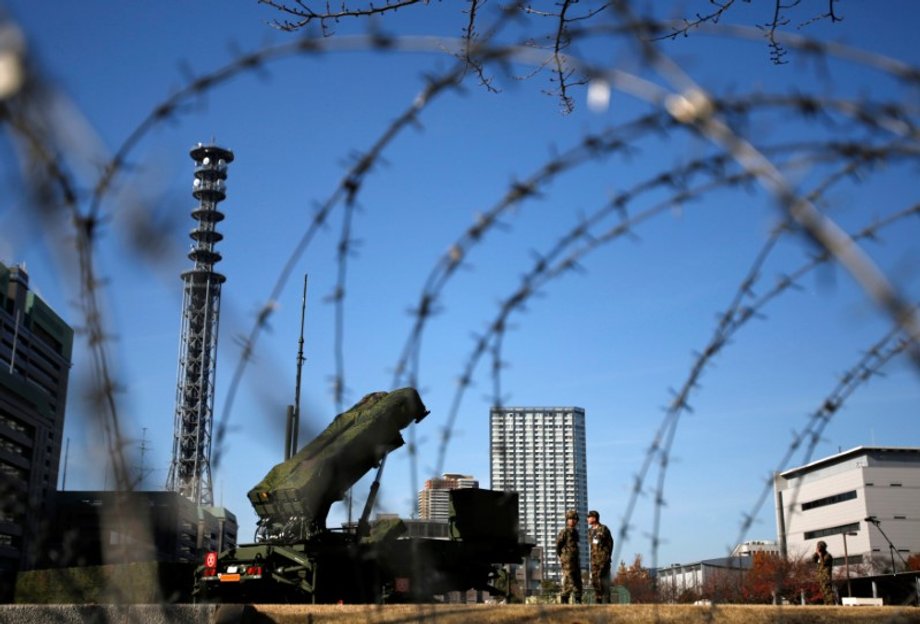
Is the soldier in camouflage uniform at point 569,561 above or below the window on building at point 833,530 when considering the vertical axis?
below

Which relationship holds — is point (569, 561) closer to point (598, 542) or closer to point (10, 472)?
point (598, 542)

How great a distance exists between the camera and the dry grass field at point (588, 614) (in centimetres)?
508

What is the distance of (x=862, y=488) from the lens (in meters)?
99.2

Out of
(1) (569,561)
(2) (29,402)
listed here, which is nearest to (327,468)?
(1) (569,561)

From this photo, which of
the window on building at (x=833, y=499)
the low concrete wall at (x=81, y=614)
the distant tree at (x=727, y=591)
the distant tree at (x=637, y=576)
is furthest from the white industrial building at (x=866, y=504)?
the low concrete wall at (x=81, y=614)

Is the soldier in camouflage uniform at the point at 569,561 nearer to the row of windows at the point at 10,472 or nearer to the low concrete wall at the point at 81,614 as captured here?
the row of windows at the point at 10,472

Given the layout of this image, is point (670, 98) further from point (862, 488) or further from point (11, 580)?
point (862, 488)

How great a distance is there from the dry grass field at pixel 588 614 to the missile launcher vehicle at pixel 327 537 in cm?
693

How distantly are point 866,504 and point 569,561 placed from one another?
9631cm

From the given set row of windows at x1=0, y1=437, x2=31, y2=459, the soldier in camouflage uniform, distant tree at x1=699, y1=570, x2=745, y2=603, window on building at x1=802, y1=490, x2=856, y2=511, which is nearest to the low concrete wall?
distant tree at x1=699, y1=570, x2=745, y2=603

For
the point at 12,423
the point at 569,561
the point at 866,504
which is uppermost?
the point at 12,423

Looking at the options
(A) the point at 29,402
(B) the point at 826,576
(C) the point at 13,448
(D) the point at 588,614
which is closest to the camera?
(D) the point at 588,614

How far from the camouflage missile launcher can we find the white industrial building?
89934 mm

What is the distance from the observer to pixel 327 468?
14.1 metres
